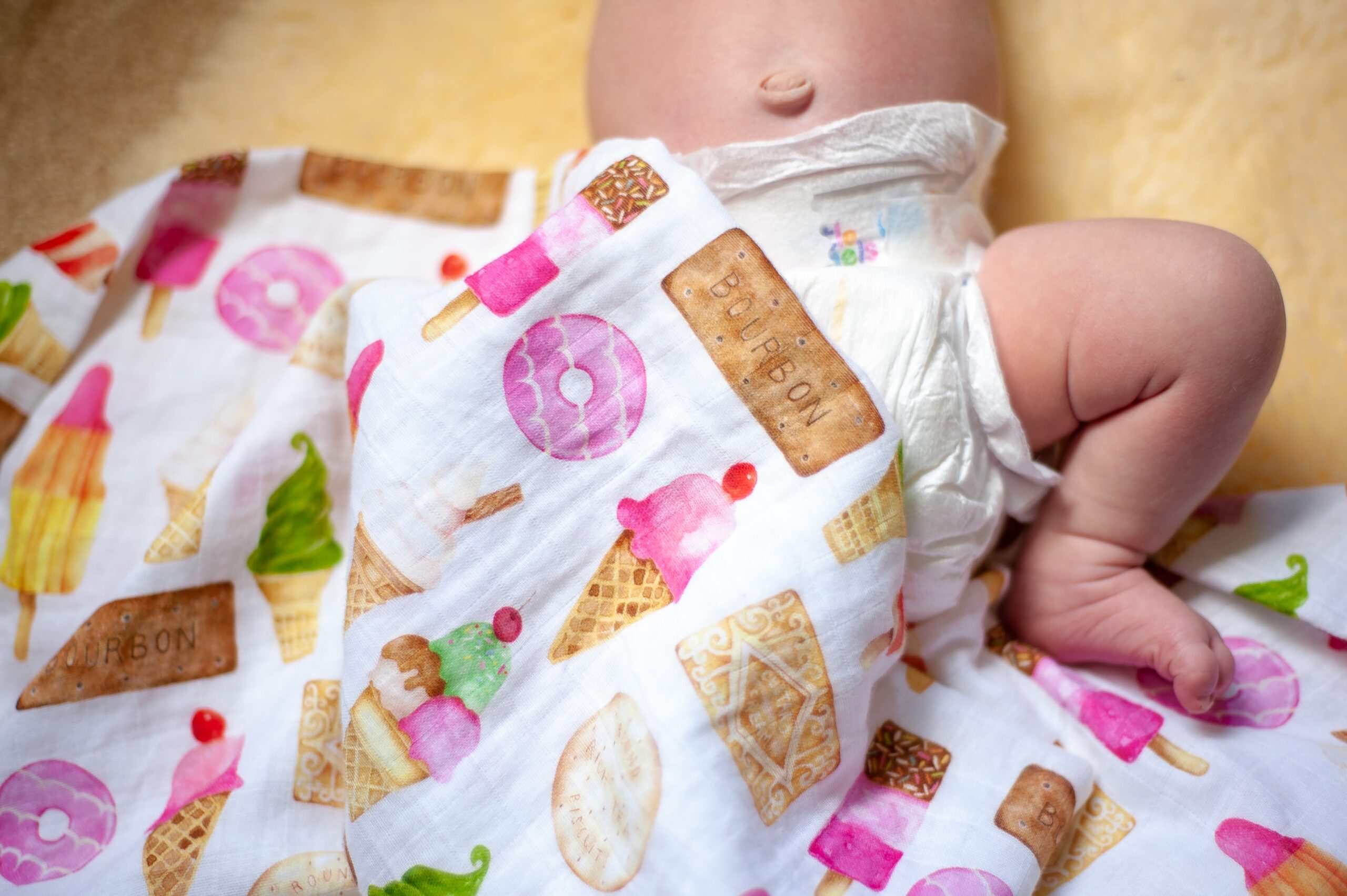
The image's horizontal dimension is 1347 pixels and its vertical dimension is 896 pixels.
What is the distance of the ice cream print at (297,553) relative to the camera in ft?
2.41

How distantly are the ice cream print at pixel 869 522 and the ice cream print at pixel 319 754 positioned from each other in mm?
388

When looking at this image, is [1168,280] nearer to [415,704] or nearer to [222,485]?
[415,704]

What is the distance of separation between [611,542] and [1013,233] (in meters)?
0.43

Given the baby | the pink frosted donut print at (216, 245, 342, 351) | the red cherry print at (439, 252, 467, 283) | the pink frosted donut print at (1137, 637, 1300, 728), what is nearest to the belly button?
the baby

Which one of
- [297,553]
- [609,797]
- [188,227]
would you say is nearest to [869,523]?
[609,797]

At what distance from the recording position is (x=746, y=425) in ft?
2.03

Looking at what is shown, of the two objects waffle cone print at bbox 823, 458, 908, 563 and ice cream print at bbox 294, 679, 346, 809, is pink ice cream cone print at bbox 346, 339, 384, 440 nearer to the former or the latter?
ice cream print at bbox 294, 679, 346, 809

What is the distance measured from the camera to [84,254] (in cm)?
84

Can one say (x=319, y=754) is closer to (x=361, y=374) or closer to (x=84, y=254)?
(x=361, y=374)

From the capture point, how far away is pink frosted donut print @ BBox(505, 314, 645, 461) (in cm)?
63

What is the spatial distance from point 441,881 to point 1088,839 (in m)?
0.47

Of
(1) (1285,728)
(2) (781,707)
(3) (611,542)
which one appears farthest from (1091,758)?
(3) (611,542)

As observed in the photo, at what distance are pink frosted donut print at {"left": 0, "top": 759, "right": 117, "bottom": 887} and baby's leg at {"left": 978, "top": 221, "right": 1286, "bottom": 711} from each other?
0.76 m

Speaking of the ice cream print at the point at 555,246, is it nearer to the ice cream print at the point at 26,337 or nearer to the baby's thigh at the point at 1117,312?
the baby's thigh at the point at 1117,312
